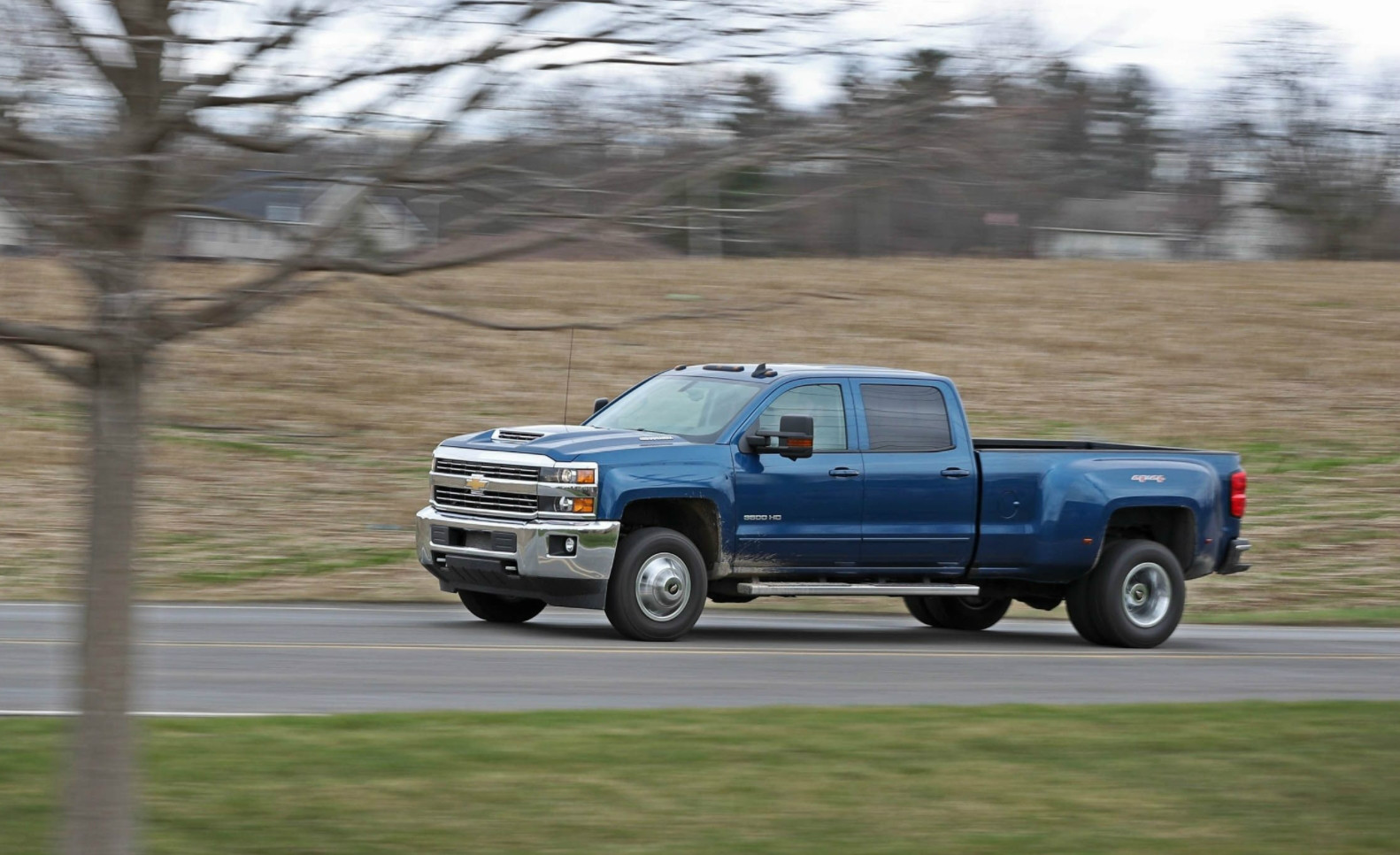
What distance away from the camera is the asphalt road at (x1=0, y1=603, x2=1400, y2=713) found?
10.6 meters

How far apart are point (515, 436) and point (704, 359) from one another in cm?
1769

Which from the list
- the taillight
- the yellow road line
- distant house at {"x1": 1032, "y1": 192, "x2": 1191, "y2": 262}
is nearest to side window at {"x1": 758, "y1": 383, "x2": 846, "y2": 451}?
the yellow road line

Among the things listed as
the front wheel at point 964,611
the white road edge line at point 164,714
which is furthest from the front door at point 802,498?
the white road edge line at point 164,714

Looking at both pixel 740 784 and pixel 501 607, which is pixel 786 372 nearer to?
pixel 501 607

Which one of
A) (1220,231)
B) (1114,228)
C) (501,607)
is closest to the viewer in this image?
(1114,228)

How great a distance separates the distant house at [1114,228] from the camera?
643 centimetres

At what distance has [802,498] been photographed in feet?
45.9

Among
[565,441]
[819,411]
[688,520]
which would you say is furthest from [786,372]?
[565,441]

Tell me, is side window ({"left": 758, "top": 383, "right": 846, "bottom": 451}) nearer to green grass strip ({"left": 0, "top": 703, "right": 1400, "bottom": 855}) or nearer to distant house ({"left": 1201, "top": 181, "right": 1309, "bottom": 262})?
green grass strip ({"left": 0, "top": 703, "right": 1400, "bottom": 855})

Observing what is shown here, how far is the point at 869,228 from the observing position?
21.4 feet

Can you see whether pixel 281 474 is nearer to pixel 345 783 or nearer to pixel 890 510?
pixel 890 510

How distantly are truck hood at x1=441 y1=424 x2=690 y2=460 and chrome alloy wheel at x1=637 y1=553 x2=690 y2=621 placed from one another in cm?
83

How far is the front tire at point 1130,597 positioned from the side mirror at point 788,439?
2.69 m

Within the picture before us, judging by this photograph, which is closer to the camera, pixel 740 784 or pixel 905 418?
pixel 740 784
